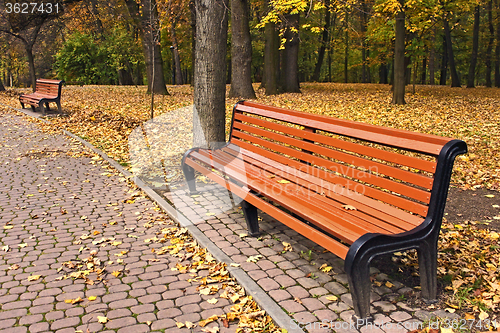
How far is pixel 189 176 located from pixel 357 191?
2.56 metres

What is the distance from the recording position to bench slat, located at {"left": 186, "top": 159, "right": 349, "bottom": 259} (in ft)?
9.48

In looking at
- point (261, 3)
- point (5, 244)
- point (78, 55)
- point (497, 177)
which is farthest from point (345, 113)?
point (78, 55)

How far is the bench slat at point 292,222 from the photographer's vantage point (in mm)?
2888

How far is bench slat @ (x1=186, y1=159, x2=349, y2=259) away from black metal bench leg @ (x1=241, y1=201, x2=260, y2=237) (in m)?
0.18

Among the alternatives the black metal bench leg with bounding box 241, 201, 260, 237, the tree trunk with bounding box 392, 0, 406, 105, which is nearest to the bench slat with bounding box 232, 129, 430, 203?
the black metal bench leg with bounding box 241, 201, 260, 237

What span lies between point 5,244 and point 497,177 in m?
6.35

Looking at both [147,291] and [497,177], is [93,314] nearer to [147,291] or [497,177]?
[147,291]

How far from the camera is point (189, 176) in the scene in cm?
550

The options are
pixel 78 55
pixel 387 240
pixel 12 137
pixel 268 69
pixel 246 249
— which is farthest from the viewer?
pixel 78 55

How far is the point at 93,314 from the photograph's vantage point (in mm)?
3047

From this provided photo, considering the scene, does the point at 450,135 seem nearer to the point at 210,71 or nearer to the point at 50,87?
the point at 210,71

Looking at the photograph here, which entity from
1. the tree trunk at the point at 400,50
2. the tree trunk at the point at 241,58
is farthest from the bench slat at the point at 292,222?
the tree trunk at the point at 241,58

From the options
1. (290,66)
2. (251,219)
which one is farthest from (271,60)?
(251,219)

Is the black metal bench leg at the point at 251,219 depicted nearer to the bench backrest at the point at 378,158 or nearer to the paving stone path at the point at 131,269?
the paving stone path at the point at 131,269
